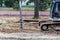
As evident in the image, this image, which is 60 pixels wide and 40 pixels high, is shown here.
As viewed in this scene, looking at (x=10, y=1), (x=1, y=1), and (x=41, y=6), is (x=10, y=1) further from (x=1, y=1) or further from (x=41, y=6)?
(x=41, y=6)

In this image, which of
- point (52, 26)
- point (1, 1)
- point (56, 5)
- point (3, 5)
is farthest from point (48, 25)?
point (3, 5)

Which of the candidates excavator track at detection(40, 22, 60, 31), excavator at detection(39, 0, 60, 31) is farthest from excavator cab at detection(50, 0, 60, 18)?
excavator track at detection(40, 22, 60, 31)

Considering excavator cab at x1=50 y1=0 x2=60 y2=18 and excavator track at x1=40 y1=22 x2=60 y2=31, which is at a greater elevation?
excavator cab at x1=50 y1=0 x2=60 y2=18

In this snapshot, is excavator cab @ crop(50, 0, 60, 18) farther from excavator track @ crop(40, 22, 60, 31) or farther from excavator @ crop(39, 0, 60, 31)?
excavator track @ crop(40, 22, 60, 31)

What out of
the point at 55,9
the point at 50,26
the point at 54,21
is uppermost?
the point at 55,9

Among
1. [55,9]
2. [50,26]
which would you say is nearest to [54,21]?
[50,26]

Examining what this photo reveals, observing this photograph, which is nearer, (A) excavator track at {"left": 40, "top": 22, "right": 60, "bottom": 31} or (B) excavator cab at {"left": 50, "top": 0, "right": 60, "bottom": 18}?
(A) excavator track at {"left": 40, "top": 22, "right": 60, "bottom": 31}

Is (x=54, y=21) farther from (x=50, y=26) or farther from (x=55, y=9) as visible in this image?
(x=55, y=9)

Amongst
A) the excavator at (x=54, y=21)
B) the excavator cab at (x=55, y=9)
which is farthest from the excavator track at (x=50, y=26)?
the excavator cab at (x=55, y=9)

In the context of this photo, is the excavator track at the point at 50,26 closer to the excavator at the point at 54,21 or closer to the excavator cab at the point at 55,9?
the excavator at the point at 54,21

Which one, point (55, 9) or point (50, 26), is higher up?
point (55, 9)

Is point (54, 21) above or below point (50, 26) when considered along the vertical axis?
above

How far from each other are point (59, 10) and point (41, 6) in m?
27.5

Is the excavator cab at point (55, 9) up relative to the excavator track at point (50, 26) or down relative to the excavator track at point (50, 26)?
up
